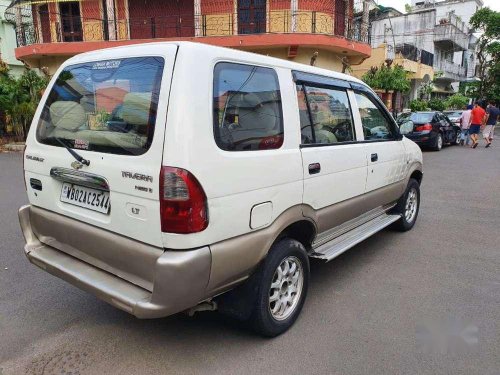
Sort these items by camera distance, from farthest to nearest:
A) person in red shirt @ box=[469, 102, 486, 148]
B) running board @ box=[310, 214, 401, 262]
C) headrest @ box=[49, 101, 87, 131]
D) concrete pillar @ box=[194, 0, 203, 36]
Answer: concrete pillar @ box=[194, 0, 203, 36] < person in red shirt @ box=[469, 102, 486, 148] < running board @ box=[310, 214, 401, 262] < headrest @ box=[49, 101, 87, 131]

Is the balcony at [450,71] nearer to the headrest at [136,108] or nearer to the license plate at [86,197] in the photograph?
the headrest at [136,108]

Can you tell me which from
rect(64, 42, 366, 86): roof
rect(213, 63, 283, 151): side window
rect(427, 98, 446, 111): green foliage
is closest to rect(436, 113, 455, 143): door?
rect(427, 98, 446, 111): green foliage

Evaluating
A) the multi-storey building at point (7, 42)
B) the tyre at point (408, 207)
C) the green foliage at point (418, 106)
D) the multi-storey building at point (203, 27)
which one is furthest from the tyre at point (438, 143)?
the multi-storey building at point (7, 42)

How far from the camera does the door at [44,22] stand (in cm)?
1908

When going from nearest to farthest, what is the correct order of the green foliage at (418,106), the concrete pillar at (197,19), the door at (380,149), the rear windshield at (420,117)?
the door at (380,149) < the rear windshield at (420,117) < the concrete pillar at (197,19) < the green foliage at (418,106)

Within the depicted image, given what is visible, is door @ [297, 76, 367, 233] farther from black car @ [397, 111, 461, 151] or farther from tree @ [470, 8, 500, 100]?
tree @ [470, 8, 500, 100]

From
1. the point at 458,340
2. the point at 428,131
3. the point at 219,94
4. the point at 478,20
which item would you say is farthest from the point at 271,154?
→ the point at 478,20

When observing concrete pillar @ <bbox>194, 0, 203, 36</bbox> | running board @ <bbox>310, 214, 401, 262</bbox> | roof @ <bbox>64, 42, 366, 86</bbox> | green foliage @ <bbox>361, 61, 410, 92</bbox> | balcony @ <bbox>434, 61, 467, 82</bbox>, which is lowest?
running board @ <bbox>310, 214, 401, 262</bbox>

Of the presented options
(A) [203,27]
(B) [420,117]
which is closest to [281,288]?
(B) [420,117]

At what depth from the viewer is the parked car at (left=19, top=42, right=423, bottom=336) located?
2240mm

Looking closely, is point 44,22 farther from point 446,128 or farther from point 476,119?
point 476,119

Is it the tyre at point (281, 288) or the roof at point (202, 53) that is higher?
the roof at point (202, 53)

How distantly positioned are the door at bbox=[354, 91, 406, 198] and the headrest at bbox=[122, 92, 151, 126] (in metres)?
2.31

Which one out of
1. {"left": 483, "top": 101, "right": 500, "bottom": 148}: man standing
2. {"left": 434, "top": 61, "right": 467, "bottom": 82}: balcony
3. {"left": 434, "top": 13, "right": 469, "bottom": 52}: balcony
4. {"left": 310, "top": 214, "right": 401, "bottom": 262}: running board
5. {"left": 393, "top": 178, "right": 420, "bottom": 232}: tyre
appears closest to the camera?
{"left": 310, "top": 214, "right": 401, "bottom": 262}: running board
